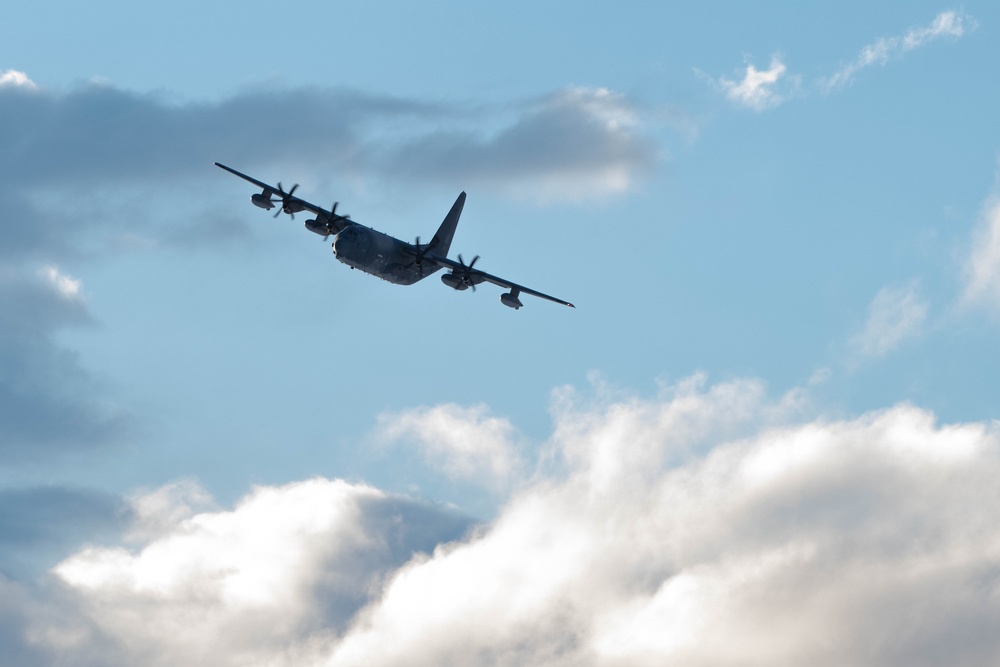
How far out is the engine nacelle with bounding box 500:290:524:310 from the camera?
144875 mm

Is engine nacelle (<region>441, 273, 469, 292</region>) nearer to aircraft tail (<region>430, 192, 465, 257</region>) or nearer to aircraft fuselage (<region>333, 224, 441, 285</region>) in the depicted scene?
aircraft fuselage (<region>333, 224, 441, 285</region>)

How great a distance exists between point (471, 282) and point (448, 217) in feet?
40.4

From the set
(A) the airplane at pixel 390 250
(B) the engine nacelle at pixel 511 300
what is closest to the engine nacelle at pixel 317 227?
(A) the airplane at pixel 390 250

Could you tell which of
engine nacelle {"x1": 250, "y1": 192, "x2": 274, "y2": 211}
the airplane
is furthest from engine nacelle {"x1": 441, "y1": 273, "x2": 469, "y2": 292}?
engine nacelle {"x1": 250, "y1": 192, "x2": 274, "y2": 211}

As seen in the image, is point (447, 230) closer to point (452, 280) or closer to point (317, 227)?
point (452, 280)

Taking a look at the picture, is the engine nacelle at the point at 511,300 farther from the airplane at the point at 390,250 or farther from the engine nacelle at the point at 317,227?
the engine nacelle at the point at 317,227

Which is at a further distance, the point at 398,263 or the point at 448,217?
the point at 448,217

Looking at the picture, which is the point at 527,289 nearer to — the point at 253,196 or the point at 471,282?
the point at 471,282

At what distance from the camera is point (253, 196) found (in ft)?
483

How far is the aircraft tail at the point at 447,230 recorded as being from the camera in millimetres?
150500

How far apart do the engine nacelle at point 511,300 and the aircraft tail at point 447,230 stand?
33.8ft

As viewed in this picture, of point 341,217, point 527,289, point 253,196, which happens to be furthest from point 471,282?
point 253,196

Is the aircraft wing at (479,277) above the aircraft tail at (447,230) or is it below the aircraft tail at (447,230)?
below

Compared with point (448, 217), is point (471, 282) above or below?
below
